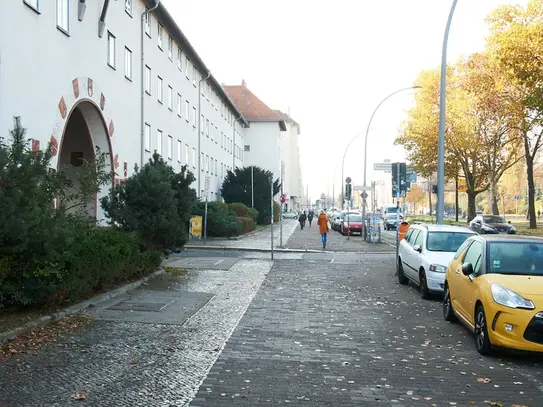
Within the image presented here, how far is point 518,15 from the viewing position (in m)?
30.6

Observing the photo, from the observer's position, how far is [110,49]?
859 inches

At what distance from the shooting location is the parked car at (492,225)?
39.5m

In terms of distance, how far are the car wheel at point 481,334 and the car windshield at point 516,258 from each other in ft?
2.34

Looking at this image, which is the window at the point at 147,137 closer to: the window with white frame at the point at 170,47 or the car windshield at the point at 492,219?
the window with white frame at the point at 170,47

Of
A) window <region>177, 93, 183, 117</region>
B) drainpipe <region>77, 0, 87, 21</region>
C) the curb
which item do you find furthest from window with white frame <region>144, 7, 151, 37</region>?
the curb

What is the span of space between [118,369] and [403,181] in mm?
15932

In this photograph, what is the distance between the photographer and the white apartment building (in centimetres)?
1480

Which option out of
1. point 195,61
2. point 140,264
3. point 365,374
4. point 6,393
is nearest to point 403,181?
point 140,264

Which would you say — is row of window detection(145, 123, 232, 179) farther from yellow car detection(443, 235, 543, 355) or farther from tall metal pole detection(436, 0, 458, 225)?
yellow car detection(443, 235, 543, 355)

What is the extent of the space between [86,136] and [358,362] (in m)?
18.5

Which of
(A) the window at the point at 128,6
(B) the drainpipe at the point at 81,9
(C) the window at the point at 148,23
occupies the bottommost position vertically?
(B) the drainpipe at the point at 81,9

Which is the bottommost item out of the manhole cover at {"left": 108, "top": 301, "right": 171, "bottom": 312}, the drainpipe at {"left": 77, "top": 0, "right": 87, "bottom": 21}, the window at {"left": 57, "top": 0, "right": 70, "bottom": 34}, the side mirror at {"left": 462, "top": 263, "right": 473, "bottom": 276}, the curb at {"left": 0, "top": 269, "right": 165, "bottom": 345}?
the manhole cover at {"left": 108, "top": 301, "right": 171, "bottom": 312}

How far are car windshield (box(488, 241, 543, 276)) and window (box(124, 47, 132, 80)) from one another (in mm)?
18838

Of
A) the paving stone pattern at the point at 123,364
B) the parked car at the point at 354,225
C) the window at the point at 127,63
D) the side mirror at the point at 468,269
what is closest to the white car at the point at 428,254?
the side mirror at the point at 468,269
